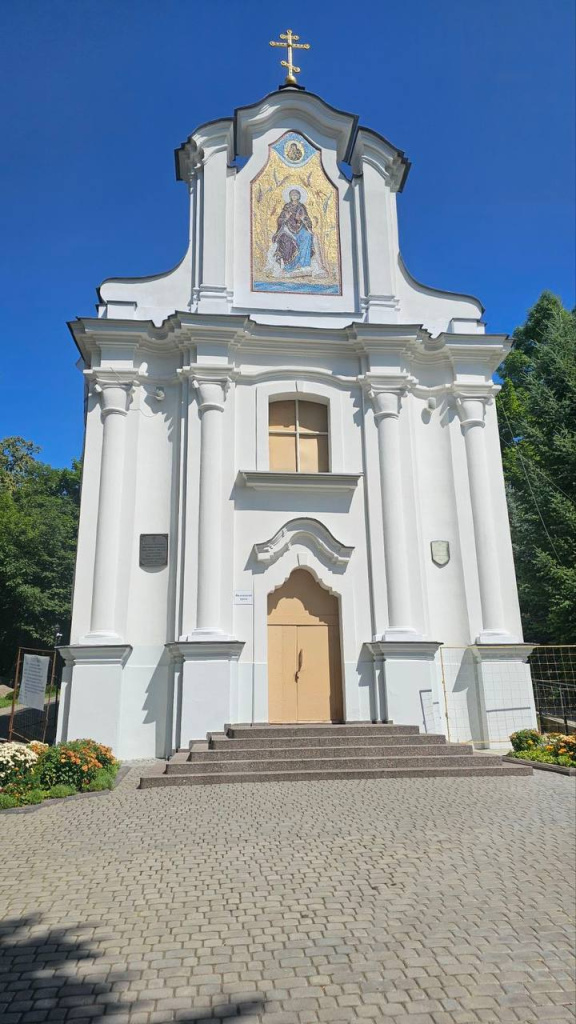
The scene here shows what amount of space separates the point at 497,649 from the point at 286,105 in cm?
1349

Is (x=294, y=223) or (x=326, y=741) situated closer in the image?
(x=326, y=741)

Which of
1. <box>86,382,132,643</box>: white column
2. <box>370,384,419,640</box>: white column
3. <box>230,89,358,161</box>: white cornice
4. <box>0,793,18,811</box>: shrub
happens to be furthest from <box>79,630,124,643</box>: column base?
<box>230,89,358,161</box>: white cornice

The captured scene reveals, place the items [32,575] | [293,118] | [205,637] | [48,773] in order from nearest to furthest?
[48,773] → [205,637] → [293,118] → [32,575]

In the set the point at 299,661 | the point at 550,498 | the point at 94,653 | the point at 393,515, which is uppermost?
the point at 550,498

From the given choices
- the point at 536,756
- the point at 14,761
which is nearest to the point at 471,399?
the point at 536,756

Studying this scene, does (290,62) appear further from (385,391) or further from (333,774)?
(333,774)

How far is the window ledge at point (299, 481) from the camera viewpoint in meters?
13.2

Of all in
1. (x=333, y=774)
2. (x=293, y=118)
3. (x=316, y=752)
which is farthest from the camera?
(x=293, y=118)

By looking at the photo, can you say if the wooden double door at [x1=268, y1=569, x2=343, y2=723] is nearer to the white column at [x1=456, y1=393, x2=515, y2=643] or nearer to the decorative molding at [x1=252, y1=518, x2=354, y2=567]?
the decorative molding at [x1=252, y1=518, x2=354, y2=567]

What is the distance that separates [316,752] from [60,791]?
147 inches

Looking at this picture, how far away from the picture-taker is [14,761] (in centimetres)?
852

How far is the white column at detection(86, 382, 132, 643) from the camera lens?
40.5ft

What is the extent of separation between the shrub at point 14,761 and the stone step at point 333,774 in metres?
1.50

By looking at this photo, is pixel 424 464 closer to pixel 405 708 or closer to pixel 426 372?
pixel 426 372
